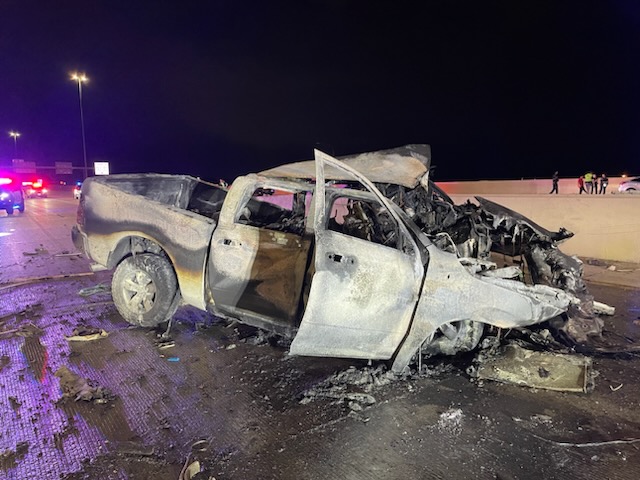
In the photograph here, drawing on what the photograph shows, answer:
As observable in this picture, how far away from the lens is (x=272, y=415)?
11.2 ft

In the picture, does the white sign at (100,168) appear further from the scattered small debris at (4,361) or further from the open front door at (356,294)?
the open front door at (356,294)

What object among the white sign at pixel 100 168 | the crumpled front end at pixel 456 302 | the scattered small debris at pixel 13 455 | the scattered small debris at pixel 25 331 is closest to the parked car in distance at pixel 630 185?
the crumpled front end at pixel 456 302

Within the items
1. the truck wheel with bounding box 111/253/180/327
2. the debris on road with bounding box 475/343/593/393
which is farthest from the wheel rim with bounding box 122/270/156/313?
the debris on road with bounding box 475/343/593/393

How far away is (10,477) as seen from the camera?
105 inches

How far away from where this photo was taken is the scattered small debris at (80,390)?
361 centimetres

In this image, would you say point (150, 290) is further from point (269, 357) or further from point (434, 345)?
point (434, 345)

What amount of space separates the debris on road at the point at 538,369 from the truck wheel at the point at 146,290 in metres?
3.39

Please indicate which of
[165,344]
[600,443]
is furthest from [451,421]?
[165,344]

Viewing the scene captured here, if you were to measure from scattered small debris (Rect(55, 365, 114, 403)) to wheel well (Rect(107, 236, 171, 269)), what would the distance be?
163 centimetres

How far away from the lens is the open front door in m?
3.56

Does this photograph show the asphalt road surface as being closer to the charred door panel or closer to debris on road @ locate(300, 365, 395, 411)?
debris on road @ locate(300, 365, 395, 411)

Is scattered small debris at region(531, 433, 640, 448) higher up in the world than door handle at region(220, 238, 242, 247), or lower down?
lower down

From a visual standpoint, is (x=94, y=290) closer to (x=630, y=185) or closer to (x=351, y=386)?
A: (x=351, y=386)

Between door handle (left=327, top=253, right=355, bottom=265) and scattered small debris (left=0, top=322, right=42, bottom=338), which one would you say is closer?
door handle (left=327, top=253, right=355, bottom=265)
